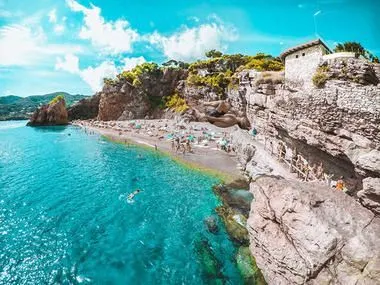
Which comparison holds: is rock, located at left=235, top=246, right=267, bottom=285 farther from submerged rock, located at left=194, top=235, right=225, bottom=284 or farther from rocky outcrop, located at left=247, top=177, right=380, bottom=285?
submerged rock, located at left=194, top=235, right=225, bottom=284

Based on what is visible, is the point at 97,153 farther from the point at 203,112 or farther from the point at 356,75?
the point at 356,75

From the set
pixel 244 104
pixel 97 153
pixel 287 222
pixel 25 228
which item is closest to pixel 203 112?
pixel 244 104

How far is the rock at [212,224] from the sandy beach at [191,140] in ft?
36.1

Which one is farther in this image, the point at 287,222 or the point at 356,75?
the point at 356,75

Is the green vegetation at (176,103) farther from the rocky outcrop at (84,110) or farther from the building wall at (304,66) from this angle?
the rocky outcrop at (84,110)

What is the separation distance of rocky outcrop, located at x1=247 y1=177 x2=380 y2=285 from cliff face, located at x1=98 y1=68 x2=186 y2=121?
74813 mm

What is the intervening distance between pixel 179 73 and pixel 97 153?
1805 inches

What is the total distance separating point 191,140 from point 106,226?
3169cm

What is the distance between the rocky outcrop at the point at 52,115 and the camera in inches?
4045

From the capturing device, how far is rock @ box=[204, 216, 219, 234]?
19266mm

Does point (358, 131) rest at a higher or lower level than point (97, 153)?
higher

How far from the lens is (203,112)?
224ft

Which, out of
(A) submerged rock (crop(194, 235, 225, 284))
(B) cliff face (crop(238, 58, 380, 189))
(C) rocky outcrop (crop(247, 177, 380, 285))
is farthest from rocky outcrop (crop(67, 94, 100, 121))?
(C) rocky outcrop (crop(247, 177, 380, 285))

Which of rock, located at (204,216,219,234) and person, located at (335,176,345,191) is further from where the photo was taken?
rock, located at (204,216,219,234)
